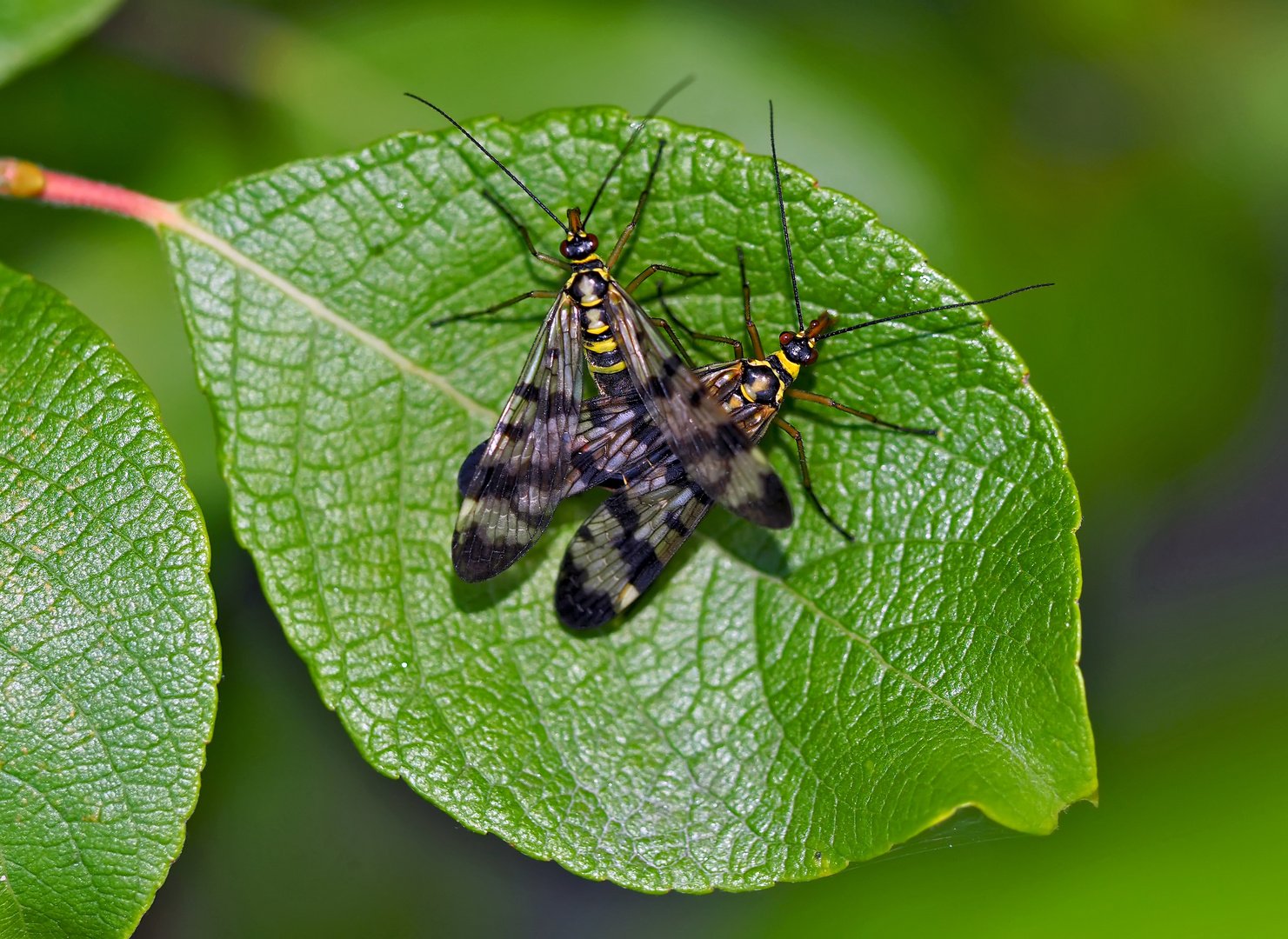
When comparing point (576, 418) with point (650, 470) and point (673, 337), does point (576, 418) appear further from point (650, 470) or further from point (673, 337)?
point (673, 337)

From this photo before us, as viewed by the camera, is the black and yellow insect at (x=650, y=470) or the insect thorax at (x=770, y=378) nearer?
the black and yellow insect at (x=650, y=470)

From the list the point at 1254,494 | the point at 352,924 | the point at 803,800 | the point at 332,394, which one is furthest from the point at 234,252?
the point at 1254,494

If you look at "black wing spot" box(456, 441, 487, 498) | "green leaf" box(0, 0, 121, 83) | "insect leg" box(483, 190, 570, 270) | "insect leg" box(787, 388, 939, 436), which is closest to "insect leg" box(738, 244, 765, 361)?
"insect leg" box(787, 388, 939, 436)

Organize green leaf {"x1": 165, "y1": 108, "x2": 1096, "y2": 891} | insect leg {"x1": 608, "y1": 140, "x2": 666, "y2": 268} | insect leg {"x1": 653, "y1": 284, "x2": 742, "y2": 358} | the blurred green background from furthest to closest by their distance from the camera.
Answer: the blurred green background < insect leg {"x1": 653, "y1": 284, "x2": 742, "y2": 358} < insect leg {"x1": 608, "y1": 140, "x2": 666, "y2": 268} < green leaf {"x1": 165, "y1": 108, "x2": 1096, "y2": 891}

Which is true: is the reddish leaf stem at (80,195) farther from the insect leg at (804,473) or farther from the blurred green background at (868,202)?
the insect leg at (804,473)

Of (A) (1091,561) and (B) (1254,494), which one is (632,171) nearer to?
(A) (1091,561)

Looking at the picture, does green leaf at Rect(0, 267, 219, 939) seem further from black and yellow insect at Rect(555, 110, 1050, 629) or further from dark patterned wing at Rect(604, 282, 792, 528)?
dark patterned wing at Rect(604, 282, 792, 528)

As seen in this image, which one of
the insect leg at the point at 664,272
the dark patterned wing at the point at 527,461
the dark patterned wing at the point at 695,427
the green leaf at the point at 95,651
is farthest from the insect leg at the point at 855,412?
the green leaf at the point at 95,651

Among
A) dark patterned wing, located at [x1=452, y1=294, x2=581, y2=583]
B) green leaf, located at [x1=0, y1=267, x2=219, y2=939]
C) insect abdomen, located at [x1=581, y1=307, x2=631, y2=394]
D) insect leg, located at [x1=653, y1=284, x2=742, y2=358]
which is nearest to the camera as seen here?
green leaf, located at [x1=0, y1=267, x2=219, y2=939]
